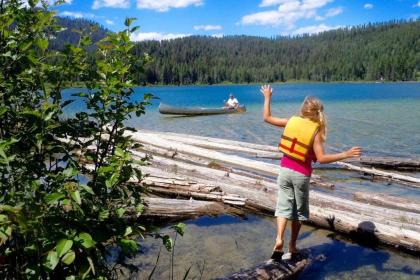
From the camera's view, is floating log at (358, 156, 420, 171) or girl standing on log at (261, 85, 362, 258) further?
floating log at (358, 156, 420, 171)

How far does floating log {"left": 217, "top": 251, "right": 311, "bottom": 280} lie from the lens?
5352mm

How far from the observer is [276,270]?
567 centimetres

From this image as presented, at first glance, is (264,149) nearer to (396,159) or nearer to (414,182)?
(396,159)

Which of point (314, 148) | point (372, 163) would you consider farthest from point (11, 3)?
point (372, 163)

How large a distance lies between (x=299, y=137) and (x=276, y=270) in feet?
6.38

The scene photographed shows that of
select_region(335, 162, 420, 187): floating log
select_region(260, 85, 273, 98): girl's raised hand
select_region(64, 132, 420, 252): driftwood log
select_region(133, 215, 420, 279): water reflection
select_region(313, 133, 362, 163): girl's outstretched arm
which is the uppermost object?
select_region(260, 85, 273, 98): girl's raised hand

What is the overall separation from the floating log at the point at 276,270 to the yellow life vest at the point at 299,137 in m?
1.59

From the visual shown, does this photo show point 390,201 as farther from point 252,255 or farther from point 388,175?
point 252,255

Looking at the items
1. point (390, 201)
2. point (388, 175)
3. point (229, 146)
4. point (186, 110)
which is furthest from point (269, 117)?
point (186, 110)

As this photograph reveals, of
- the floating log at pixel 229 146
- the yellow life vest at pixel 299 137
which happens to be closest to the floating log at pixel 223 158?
the floating log at pixel 229 146

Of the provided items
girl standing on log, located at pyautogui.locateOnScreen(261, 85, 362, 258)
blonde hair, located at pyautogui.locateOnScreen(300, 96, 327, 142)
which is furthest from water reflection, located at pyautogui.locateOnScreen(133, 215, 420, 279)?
blonde hair, located at pyautogui.locateOnScreen(300, 96, 327, 142)

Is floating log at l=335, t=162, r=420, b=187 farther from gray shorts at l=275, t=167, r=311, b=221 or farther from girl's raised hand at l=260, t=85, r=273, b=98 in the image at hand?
girl's raised hand at l=260, t=85, r=273, b=98

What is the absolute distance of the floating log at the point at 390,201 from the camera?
9.10 meters

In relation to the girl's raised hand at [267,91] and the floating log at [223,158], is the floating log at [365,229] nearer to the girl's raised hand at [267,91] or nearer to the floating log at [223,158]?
the girl's raised hand at [267,91]
